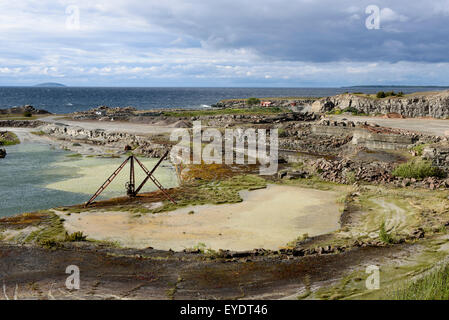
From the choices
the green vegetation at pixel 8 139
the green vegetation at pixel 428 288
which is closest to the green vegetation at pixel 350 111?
the green vegetation at pixel 8 139

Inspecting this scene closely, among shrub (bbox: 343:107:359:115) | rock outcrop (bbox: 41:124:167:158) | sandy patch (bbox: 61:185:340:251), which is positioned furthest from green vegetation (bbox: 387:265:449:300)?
shrub (bbox: 343:107:359:115)

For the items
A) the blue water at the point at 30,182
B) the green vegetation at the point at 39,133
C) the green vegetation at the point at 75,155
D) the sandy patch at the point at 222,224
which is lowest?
the sandy patch at the point at 222,224

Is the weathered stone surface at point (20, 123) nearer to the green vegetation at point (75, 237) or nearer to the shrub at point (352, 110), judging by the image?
the shrub at point (352, 110)

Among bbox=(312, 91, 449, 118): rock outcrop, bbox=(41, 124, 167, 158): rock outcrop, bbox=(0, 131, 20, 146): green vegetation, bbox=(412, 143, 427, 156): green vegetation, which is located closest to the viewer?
bbox=(412, 143, 427, 156): green vegetation

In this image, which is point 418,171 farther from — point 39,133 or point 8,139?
point 39,133

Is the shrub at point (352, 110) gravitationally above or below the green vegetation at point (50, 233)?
above

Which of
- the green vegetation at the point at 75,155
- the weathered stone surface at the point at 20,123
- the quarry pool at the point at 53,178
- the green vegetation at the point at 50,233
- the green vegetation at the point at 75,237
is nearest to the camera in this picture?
the green vegetation at the point at 50,233

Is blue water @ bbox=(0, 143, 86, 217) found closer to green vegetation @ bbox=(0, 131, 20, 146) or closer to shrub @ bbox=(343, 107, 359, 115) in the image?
green vegetation @ bbox=(0, 131, 20, 146)
